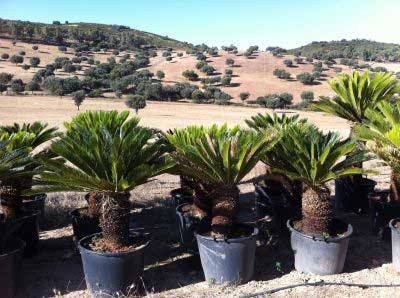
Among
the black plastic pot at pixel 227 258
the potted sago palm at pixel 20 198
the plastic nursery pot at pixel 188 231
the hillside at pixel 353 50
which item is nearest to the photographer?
the black plastic pot at pixel 227 258

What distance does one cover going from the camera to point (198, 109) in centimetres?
3838

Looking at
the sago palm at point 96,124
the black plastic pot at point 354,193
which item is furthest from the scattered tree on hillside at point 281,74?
the sago palm at point 96,124

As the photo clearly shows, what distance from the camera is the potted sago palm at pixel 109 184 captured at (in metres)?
5.90

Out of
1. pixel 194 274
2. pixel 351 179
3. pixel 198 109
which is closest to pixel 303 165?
pixel 194 274

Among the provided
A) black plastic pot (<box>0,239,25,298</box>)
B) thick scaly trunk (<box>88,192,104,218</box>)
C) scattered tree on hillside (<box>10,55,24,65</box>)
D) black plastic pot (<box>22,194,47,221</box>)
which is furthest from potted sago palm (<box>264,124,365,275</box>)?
scattered tree on hillside (<box>10,55,24,65</box>)

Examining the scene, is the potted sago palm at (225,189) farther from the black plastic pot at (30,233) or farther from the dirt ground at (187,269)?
the black plastic pot at (30,233)

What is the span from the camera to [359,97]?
948 centimetres

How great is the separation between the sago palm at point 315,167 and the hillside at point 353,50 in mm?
69141

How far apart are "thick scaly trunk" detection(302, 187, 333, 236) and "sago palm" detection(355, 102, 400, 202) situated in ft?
3.76

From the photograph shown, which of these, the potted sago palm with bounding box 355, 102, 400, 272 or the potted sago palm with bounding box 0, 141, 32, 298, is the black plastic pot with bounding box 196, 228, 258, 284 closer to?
the potted sago palm with bounding box 355, 102, 400, 272

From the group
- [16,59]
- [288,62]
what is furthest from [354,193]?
[288,62]

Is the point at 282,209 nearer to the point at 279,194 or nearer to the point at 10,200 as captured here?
the point at 279,194

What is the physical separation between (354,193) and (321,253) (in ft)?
11.0

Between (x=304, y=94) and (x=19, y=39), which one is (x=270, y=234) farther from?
(x=19, y=39)
